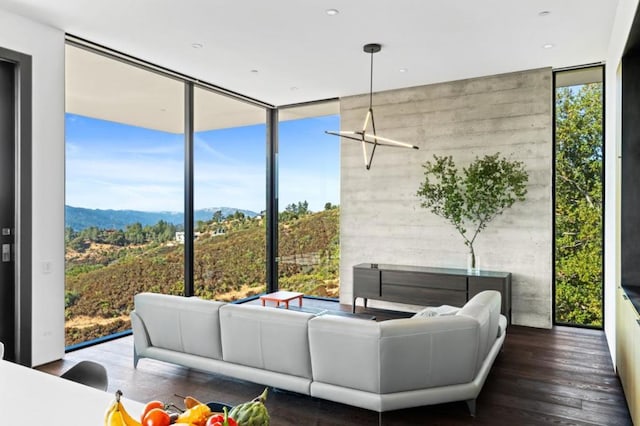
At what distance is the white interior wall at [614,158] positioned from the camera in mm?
3396

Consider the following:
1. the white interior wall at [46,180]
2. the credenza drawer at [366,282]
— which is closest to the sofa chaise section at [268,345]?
the white interior wall at [46,180]

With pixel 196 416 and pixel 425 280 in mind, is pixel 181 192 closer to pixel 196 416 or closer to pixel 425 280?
pixel 425 280

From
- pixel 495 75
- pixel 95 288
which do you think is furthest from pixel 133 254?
pixel 495 75

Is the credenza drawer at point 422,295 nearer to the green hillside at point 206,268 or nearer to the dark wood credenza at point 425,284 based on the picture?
the dark wood credenza at point 425,284

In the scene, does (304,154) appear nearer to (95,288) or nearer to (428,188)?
(428,188)

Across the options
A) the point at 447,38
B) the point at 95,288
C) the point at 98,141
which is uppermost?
the point at 447,38

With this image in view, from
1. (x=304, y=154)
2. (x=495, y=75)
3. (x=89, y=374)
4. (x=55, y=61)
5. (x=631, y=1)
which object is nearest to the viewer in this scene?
(x=89, y=374)

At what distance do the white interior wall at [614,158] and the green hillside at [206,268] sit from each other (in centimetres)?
351

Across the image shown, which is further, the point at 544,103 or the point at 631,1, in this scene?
the point at 544,103

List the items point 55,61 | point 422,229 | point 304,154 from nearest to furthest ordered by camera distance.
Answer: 1. point 55,61
2. point 422,229
3. point 304,154

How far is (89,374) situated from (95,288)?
3254 millimetres

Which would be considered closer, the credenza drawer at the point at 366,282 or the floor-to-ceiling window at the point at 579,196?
the floor-to-ceiling window at the point at 579,196

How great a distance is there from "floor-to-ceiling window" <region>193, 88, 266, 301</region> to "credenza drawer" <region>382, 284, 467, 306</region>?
221 cm

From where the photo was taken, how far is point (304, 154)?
22.9ft
